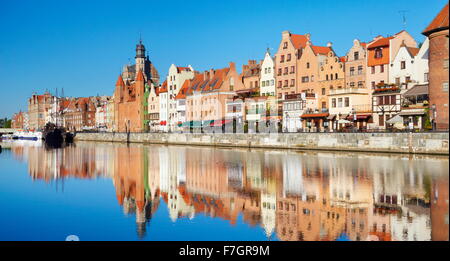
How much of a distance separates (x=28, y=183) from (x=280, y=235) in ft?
67.7

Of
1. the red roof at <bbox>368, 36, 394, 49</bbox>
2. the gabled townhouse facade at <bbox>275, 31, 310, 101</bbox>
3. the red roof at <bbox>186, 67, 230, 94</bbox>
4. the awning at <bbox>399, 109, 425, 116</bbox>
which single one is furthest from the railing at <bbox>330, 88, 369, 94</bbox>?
the red roof at <bbox>186, 67, 230, 94</bbox>

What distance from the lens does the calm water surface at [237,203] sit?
1625 cm

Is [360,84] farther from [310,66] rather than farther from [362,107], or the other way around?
[310,66]

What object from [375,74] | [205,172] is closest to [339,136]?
[375,74]

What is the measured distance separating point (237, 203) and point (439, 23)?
30.4 m

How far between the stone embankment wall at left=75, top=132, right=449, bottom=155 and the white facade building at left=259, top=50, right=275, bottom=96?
1204cm

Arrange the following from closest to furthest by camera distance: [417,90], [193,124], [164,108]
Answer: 1. [417,90]
2. [193,124]
3. [164,108]

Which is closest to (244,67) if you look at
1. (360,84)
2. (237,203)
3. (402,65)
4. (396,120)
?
(360,84)

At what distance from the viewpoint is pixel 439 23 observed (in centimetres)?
4322

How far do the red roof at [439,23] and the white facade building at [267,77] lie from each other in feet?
105

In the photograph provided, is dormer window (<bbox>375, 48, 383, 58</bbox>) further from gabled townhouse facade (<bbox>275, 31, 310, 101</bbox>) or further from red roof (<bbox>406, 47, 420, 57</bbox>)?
gabled townhouse facade (<bbox>275, 31, 310, 101</bbox>)

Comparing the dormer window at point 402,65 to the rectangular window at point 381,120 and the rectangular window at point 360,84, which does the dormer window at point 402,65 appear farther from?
the rectangular window at point 381,120

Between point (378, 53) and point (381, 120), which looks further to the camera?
point (378, 53)
